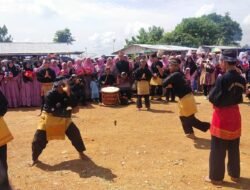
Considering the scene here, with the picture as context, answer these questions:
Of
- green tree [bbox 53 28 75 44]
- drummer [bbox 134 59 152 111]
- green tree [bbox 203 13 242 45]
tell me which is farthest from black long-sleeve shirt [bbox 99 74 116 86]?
green tree [bbox 53 28 75 44]

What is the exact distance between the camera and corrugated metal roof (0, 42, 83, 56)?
38.4 m

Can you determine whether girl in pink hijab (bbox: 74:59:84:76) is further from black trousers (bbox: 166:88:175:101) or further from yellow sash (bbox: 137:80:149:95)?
black trousers (bbox: 166:88:175:101)

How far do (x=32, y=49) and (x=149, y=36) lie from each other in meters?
24.8

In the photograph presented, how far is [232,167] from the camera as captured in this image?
619 cm

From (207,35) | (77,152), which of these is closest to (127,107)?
(77,152)

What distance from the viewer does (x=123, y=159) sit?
295 inches

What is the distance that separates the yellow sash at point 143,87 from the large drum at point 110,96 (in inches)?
48.3

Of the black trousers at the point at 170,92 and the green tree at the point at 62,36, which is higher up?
the green tree at the point at 62,36

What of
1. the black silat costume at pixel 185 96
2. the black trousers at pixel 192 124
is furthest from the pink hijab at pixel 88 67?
the black trousers at pixel 192 124

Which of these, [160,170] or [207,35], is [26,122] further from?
[207,35]

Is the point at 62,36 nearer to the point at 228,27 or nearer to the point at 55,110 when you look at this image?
the point at 228,27

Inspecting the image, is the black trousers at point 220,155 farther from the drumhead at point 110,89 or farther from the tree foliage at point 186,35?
the tree foliage at point 186,35

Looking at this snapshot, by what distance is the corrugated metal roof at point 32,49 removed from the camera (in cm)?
3839

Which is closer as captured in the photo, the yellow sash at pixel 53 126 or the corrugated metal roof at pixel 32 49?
the yellow sash at pixel 53 126
